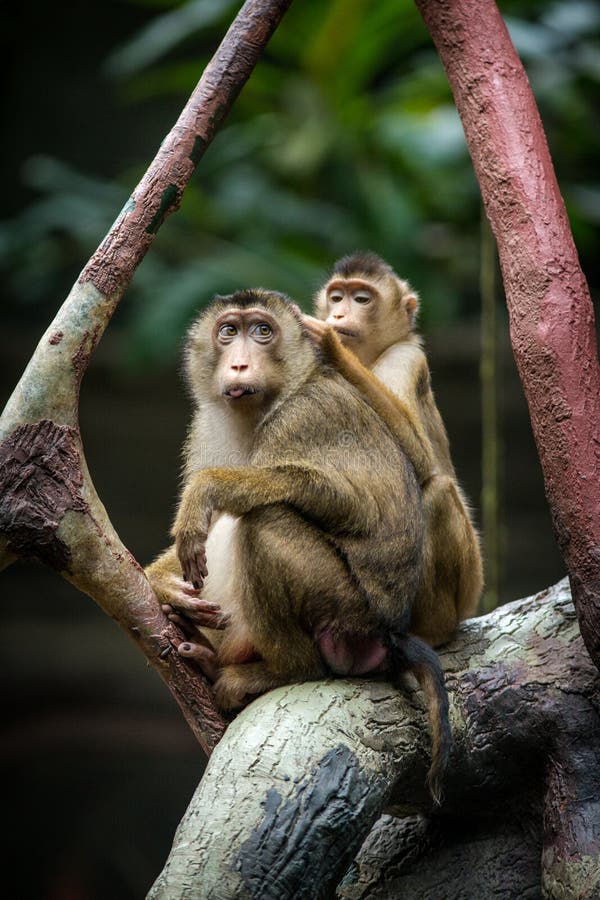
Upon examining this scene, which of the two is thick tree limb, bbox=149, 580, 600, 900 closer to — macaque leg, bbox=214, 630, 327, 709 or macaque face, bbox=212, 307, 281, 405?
macaque leg, bbox=214, 630, 327, 709

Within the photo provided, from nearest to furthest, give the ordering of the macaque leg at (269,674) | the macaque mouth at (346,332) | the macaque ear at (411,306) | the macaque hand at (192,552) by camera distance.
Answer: the macaque hand at (192,552), the macaque leg at (269,674), the macaque mouth at (346,332), the macaque ear at (411,306)

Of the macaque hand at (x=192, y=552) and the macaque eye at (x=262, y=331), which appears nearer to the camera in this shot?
the macaque hand at (x=192, y=552)

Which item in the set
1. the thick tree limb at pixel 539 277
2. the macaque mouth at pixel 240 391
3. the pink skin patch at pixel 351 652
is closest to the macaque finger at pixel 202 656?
the pink skin patch at pixel 351 652

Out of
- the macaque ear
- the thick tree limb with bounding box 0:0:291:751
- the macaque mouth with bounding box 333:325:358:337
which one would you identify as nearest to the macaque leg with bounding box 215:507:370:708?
the thick tree limb with bounding box 0:0:291:751

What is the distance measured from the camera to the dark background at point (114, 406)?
347 inches

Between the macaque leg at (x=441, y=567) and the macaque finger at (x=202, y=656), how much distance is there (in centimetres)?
86

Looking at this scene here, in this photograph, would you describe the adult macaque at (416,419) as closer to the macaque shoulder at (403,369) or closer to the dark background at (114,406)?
the macaque shoulder at (403,369)

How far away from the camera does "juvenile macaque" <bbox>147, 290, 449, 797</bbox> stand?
377 centimetres

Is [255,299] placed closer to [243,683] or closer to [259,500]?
[259,500]

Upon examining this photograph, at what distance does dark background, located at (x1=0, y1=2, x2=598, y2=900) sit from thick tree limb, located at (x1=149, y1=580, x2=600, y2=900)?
182 inches

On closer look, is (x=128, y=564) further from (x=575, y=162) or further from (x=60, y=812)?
(x=575, y=162)

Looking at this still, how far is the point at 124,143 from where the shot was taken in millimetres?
11781

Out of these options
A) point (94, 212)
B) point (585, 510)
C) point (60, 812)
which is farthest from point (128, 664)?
point (585, 510)

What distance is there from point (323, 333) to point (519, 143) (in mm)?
1079
